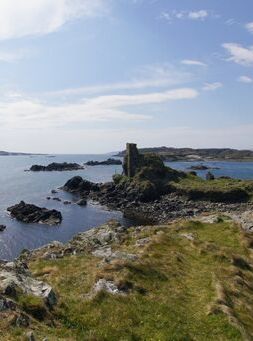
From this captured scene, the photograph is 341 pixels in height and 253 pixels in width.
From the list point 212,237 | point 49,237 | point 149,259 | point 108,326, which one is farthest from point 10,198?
point 108,326

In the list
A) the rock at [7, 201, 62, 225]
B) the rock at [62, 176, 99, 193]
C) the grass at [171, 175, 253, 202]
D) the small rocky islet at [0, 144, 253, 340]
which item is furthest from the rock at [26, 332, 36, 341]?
the rock at [62, 176, 99, 193]

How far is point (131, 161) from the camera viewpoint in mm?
143875

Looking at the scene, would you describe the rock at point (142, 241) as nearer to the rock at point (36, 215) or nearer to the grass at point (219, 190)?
the rock at point (36, 215)

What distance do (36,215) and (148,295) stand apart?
7942 centimetres

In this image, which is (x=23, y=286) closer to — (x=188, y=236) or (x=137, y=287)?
(x=137, y=287)

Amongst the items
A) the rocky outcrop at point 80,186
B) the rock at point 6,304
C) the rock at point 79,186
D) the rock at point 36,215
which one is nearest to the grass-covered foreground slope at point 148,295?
the rock at point 6,304

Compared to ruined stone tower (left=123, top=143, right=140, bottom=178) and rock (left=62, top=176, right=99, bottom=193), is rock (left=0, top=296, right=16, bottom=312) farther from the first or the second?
rock (left=62, top=176, right=99, bottom=193)

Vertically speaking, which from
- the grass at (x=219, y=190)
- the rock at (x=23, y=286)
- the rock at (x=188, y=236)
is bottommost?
the grass at (x=219, y=190)

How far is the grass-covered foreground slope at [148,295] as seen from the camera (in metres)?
19.4

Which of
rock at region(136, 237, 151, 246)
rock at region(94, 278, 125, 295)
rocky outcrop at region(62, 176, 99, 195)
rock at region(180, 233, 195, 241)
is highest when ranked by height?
rock at region(94, 278, 125, 295)

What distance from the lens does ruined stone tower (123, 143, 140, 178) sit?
14225cm

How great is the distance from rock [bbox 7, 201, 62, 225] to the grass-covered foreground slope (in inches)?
2411

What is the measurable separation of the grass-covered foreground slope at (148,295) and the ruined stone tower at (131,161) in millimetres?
103725

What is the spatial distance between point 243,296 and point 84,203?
9873 centimetres
